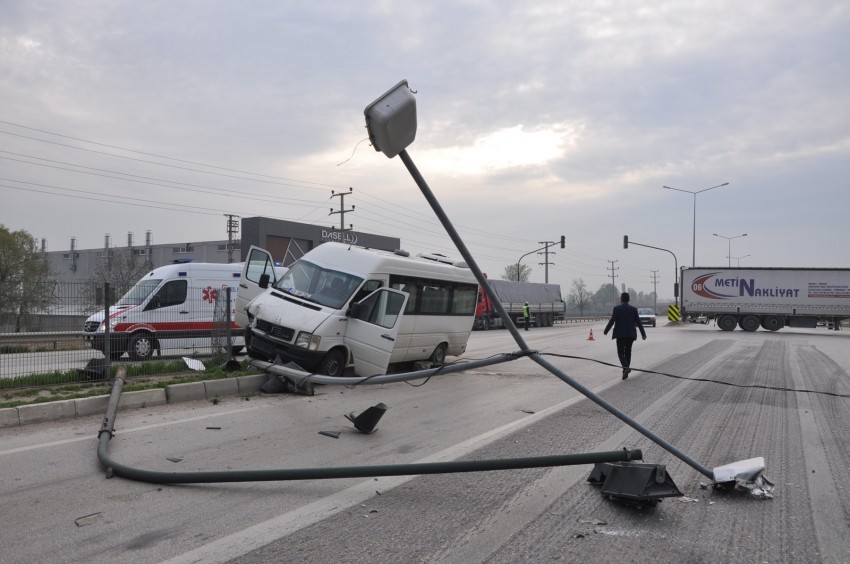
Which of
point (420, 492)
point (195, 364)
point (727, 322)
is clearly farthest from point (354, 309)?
point (727, 322)

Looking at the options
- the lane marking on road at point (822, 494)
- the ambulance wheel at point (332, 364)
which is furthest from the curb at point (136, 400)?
the lane marking on road at point (822, 494)

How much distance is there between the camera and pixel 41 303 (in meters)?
10.8

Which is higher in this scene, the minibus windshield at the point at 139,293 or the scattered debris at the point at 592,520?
the minibus windshield at the point at 139,293

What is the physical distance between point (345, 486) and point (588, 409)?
463 centimetres

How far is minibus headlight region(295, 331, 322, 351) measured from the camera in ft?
33.7

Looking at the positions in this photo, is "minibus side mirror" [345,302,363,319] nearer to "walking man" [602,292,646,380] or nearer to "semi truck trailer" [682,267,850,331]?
"walking man" [602,292,646,380]

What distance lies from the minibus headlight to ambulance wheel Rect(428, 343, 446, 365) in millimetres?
4321

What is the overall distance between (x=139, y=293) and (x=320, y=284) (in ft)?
18.7

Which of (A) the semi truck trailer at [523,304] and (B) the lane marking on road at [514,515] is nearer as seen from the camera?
(B) the lane marking on road at [514,515]

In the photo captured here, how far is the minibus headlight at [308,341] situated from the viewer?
405 inches

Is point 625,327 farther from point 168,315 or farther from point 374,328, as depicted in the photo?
point 168,315

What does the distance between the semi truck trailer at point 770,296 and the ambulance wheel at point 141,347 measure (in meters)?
36.2

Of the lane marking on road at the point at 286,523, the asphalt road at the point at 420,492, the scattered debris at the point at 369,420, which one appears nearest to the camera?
the lane marking on road at the point at 286,523

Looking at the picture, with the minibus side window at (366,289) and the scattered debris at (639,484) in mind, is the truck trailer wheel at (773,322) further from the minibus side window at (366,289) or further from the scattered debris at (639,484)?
the scattered debris at (639,484)
